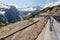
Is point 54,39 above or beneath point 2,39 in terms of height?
beneath

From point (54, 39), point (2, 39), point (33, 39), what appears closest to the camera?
point (2, 39)

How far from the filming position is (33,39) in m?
11.7

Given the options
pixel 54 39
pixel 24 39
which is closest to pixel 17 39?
pixel 24 39

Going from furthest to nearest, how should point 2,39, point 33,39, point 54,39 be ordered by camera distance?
point 54,39 → point 33,39 → point 2,39

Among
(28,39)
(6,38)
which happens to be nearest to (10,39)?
(6,38)

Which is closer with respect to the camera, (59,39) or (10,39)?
(10,39)

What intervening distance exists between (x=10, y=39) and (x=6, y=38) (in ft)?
0.99

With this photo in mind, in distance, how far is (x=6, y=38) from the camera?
11.4m

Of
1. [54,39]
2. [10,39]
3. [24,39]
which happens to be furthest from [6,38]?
[54,39]

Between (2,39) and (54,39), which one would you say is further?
(54,39)

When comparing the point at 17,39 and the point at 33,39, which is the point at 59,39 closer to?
the point at 33,39

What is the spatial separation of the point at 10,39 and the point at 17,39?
470 mm

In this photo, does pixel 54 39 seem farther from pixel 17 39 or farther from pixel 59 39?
pixel 17 39

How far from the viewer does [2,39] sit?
1095cm
